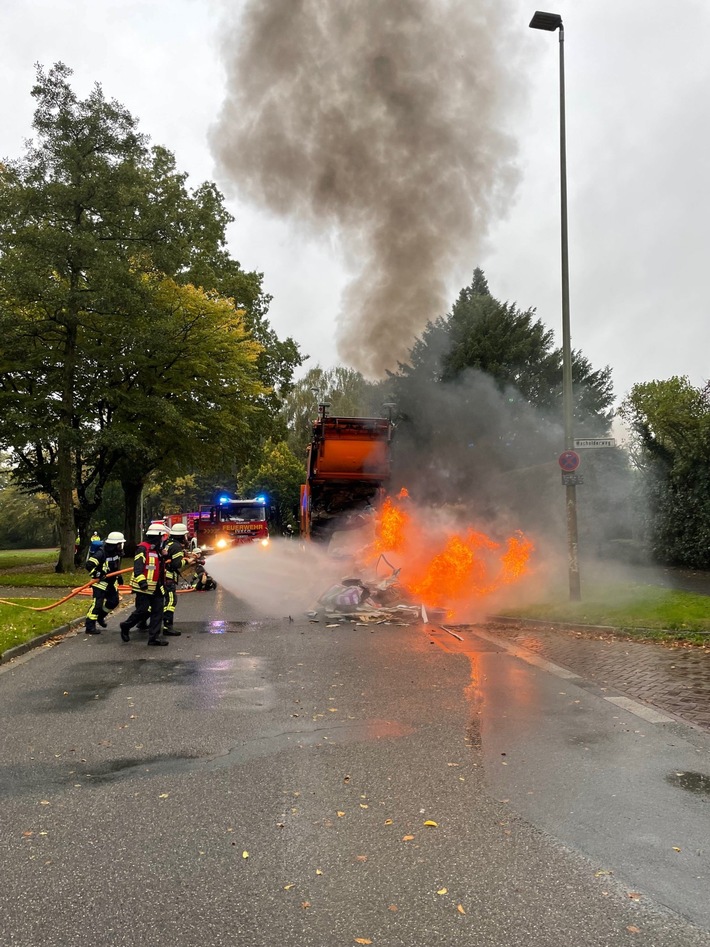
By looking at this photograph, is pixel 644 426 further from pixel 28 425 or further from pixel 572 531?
pixel 28 425

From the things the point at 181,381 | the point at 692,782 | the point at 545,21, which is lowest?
the point at 692,782

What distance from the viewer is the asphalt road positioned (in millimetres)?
2955

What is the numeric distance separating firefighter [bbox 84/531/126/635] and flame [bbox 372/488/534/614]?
5.70 m

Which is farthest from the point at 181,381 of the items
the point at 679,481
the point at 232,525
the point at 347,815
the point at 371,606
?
the point at 347,815

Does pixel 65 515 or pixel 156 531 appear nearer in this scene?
pixel 156 531

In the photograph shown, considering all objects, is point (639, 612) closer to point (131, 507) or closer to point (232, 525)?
point (232, 525)

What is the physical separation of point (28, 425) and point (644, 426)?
16494 mm

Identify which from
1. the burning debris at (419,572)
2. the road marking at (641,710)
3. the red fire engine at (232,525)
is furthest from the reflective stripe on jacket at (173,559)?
the red fire engine at (232,525)

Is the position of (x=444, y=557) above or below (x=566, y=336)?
below

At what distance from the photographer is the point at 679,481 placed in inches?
704

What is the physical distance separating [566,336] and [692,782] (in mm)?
8684

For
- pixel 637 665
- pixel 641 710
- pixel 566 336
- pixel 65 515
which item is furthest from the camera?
pixel 65 515

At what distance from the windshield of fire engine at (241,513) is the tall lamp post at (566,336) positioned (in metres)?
16.4

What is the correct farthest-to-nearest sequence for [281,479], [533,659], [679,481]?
[281,479] < [679,481] < [533,659]
